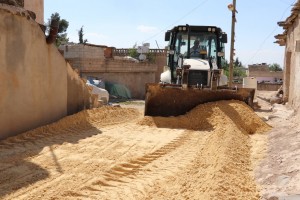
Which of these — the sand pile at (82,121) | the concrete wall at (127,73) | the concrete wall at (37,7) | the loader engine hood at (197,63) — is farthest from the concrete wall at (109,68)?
the loader engine hood at (197,63)

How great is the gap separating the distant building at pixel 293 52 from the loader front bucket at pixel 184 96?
1.63 m

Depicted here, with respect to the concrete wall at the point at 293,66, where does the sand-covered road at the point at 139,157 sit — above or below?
below

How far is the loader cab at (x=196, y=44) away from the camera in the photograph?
12.5 m

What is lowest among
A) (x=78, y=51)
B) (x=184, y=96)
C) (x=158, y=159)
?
(x=158, y=159)

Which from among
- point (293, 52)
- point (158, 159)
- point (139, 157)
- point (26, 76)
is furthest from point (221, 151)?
point (293, 52)

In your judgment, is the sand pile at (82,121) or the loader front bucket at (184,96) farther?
the loader front bucket at (184,96)

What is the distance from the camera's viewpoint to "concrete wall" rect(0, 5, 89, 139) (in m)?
7.62

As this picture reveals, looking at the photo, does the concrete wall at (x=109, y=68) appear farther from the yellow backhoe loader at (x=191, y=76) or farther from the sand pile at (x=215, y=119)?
the sand pile at (x=215, y=119)

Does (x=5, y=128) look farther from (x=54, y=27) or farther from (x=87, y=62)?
(x=87, y=62)

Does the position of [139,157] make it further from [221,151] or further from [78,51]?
[78,51]

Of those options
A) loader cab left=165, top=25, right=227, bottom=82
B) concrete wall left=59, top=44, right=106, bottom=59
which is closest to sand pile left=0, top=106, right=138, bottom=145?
loader cab left=165, top=25, right=227, bottom=82

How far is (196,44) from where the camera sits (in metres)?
12.8

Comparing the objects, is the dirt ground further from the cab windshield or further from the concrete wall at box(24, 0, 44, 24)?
the concrete wall at box(24, 0, 44, 24)

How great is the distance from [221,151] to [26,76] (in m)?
4.55
